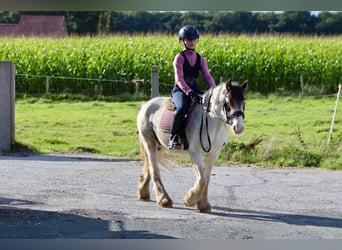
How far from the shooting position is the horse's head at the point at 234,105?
295 inches

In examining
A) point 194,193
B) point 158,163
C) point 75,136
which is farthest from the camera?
point 75,136

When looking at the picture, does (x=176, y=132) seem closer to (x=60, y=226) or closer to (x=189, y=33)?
(x=189, y=33)

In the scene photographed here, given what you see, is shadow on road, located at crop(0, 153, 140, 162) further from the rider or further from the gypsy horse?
the rider

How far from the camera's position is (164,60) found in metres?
22.2

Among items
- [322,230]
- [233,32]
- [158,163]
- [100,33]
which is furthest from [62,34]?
[322,230]

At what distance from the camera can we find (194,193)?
8.03 metres

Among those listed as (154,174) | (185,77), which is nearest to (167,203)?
(154,174)

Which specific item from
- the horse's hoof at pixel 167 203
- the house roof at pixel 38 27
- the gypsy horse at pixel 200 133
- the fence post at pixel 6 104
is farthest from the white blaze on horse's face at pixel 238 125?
the house roof at pixel 38 27

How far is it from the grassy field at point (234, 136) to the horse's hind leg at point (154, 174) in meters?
3.74

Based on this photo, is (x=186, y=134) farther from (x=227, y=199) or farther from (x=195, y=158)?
(x=227, y=199)

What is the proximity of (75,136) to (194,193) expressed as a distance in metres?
8.18

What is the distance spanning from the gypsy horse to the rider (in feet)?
0.44

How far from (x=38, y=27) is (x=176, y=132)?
1898 centimetres

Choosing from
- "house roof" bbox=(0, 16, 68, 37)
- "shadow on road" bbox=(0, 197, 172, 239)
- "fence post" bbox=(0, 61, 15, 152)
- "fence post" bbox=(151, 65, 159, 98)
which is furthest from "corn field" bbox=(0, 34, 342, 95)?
"shadow on road" bbox=(0, 197, 172, 239)
